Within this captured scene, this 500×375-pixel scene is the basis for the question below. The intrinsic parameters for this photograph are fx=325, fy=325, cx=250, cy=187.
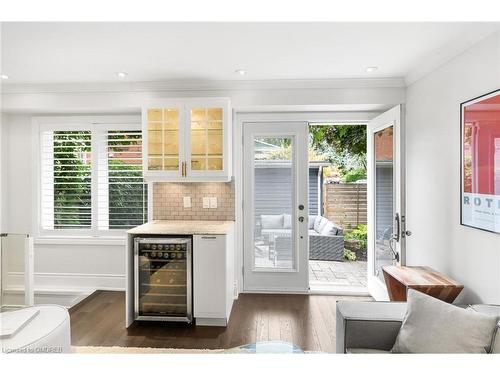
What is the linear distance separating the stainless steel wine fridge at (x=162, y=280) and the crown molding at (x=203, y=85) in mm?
1616

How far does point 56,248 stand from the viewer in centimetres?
398

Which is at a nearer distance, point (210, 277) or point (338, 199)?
A: point (210, 277)

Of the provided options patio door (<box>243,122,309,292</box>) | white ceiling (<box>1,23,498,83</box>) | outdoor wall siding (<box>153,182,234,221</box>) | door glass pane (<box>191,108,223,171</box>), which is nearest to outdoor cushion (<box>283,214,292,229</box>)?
patio door (<box>243,122,309,292</box>)

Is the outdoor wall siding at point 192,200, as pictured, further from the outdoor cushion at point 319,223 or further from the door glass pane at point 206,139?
the outdoor cushion at point 319,223

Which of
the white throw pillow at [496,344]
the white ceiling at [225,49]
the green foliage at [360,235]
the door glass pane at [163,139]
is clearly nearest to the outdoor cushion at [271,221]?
the door glass pane at [163,139]

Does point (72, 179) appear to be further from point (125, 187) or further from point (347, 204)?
point (347, 204)

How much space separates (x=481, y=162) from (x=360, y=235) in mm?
4197

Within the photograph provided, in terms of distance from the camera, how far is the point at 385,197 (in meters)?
3.37

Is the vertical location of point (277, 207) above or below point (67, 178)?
below

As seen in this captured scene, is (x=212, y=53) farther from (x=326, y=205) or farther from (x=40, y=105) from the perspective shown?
(x=326, y=205)

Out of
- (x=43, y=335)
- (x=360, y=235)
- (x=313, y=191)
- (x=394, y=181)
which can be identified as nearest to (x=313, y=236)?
(x=360, y=235)

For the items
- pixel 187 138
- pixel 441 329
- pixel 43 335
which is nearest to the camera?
pixel 43 335

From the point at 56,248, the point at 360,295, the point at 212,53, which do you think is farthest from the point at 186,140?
the point at 360,295

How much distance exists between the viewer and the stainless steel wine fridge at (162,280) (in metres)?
3.00
